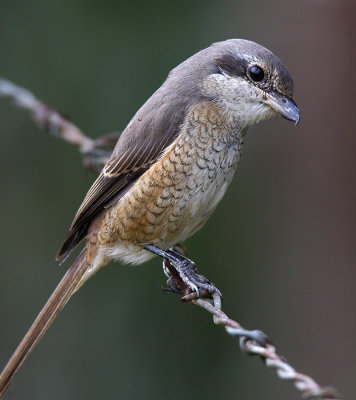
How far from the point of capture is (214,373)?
5.48 meters

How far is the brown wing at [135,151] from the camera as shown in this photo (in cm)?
346

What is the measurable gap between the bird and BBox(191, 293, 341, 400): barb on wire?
1041mm

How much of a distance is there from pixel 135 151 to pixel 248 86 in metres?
0.63

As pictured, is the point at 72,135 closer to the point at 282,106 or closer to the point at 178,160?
the point at 178,160

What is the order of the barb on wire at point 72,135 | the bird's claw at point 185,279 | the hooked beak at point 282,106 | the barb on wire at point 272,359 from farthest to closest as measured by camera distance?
1. the barb on wire at point 72,135
2. the hooked beak at point 282,106
3. the bird's claw at point 185,279
4. the barb on wire at point 272,359

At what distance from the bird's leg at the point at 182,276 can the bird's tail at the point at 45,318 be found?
1.36 ft

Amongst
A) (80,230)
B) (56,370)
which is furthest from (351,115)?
(56,370)

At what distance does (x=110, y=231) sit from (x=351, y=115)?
2.48 m

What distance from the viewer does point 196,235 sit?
5711 mm

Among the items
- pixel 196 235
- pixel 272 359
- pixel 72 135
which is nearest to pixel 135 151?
pixel 72 135

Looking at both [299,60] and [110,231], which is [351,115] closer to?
[299,60]

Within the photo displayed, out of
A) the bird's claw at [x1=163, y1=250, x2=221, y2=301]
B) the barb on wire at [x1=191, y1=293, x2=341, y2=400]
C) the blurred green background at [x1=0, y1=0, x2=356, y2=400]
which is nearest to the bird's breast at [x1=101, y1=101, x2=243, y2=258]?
the bird's claw at [x1=163, y1=250, x2=221, y2=301]

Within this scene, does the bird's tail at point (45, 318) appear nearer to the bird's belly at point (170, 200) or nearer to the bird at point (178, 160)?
the bird at point (178, 160)

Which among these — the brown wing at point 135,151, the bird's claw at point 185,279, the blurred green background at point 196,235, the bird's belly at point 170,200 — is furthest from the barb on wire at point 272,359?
the blurred green background at point 196,235
